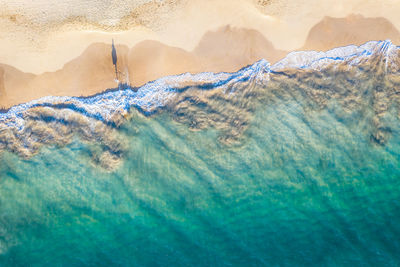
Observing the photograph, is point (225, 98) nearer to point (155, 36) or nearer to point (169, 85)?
point (169, 85)

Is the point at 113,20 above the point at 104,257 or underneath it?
above

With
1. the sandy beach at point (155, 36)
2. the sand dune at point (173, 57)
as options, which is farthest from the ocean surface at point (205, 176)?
the sandy beach at point (155, 36)

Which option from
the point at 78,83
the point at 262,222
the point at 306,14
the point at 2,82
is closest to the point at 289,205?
the point at 262,222

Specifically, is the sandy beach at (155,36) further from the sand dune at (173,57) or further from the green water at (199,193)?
the green water at (199,193)

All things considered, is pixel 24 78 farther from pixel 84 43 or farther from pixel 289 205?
pixel 289 205

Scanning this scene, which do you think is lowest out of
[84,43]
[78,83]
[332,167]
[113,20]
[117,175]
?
[332,167]

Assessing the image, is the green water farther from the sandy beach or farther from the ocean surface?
the sandy beach
